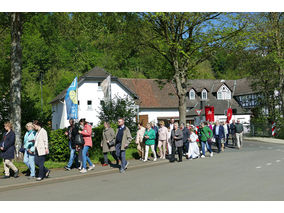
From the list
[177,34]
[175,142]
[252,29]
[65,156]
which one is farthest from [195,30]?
[65,156]

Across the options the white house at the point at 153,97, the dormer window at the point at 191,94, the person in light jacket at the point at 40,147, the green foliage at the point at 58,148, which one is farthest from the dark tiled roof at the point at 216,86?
the person in light jacket at the point at 40,147

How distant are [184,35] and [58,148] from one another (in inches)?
437

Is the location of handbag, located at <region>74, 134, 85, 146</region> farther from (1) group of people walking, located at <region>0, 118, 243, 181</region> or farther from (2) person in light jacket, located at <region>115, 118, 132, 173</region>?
(2) person in light jacket, located at <region>115, 118, 132, 173</region>

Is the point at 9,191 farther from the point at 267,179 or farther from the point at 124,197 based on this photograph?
the point at 267,179

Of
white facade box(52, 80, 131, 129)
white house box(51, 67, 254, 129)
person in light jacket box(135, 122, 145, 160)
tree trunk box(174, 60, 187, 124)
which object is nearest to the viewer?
person in light jacket box(135, 122, 145, 160)

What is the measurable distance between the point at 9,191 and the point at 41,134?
1.93m

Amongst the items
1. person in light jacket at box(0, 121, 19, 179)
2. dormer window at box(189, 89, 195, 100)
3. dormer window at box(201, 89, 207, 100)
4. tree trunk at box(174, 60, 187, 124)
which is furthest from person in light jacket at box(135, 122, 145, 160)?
dormer window at box(201, 89, 207, 100)

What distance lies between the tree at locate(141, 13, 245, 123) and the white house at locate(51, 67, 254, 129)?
56.7 ft

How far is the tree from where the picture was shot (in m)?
19.5

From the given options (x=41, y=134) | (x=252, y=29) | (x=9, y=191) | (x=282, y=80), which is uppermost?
(x=252, y=29)

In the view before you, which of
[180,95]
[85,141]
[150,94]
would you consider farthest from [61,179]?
[150,94]

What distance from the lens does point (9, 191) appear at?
9.05m

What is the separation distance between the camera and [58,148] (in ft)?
45.5

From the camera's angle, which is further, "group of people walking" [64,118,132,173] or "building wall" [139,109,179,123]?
"building wall" [139,109,179,123]
